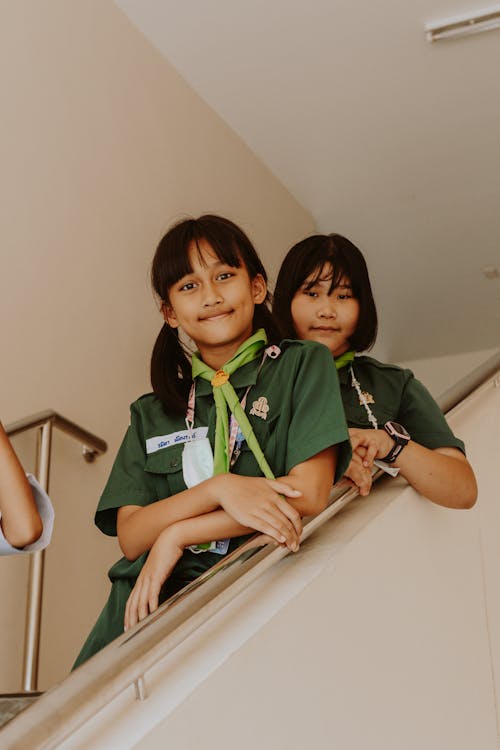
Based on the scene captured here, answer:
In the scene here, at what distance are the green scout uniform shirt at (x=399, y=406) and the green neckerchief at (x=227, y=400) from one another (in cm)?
33

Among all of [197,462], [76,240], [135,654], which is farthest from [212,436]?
[76,240]

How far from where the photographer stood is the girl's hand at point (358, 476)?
149cm

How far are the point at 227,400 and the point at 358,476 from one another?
250 mm

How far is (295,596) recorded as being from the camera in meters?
1.15

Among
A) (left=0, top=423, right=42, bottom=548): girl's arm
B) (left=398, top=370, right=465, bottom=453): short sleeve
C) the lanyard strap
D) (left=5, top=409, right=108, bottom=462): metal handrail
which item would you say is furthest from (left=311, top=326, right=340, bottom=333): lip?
(left=5, top=409, right=108, bottom=462): metal handrail

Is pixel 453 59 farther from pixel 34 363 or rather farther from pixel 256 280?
pixel 256 280

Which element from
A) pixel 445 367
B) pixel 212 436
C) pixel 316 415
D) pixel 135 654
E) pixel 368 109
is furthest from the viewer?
pixel 445 367

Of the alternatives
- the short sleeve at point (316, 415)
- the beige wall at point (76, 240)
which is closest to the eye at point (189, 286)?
the short sleeve at point (316, 415)

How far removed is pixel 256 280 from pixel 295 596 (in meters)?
0.68

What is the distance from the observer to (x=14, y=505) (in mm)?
1310

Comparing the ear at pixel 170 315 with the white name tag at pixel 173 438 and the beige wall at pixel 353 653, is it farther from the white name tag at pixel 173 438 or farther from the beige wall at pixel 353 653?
the beige wall at pixel 353 653

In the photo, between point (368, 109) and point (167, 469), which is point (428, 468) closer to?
point (167, 469)

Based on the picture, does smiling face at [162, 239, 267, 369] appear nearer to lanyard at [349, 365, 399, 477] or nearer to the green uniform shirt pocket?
the green uniform shirt pocket

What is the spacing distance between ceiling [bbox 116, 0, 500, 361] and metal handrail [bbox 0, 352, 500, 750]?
323 centimetres
